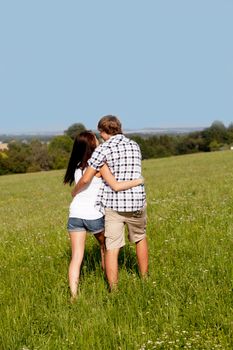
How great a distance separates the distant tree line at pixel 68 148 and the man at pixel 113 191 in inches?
3517

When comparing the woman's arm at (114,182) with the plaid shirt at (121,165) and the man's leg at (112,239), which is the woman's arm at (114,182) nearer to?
the plaid shirt at (121,165)

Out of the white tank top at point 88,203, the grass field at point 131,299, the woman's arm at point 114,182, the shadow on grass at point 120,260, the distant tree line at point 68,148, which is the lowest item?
the distant tree line at point 68,148

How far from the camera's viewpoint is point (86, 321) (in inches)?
190

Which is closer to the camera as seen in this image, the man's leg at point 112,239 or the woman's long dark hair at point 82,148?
the man's leg at point 112,239

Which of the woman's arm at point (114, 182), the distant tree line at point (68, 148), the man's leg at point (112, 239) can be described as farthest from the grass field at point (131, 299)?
the distant tree line at point (68, 148)

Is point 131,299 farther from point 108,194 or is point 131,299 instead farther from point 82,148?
point 82,148

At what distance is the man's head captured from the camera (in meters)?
6.01

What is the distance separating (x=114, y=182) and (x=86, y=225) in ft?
2.16

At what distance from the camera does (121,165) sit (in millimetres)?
5977

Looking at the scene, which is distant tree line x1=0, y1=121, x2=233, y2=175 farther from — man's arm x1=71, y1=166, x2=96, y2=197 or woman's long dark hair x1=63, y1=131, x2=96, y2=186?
man's arm x1=71, y1=166, x2=96, y2=197

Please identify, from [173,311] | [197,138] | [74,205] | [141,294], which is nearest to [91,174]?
[74,205]

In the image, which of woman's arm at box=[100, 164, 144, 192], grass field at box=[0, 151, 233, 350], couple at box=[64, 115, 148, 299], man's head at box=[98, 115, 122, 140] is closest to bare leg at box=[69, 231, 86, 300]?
couple at box=[64, 115, 148, 299]

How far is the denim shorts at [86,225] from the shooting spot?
6118mm

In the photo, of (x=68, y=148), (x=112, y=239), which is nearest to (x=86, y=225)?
(x=112, y=239)
